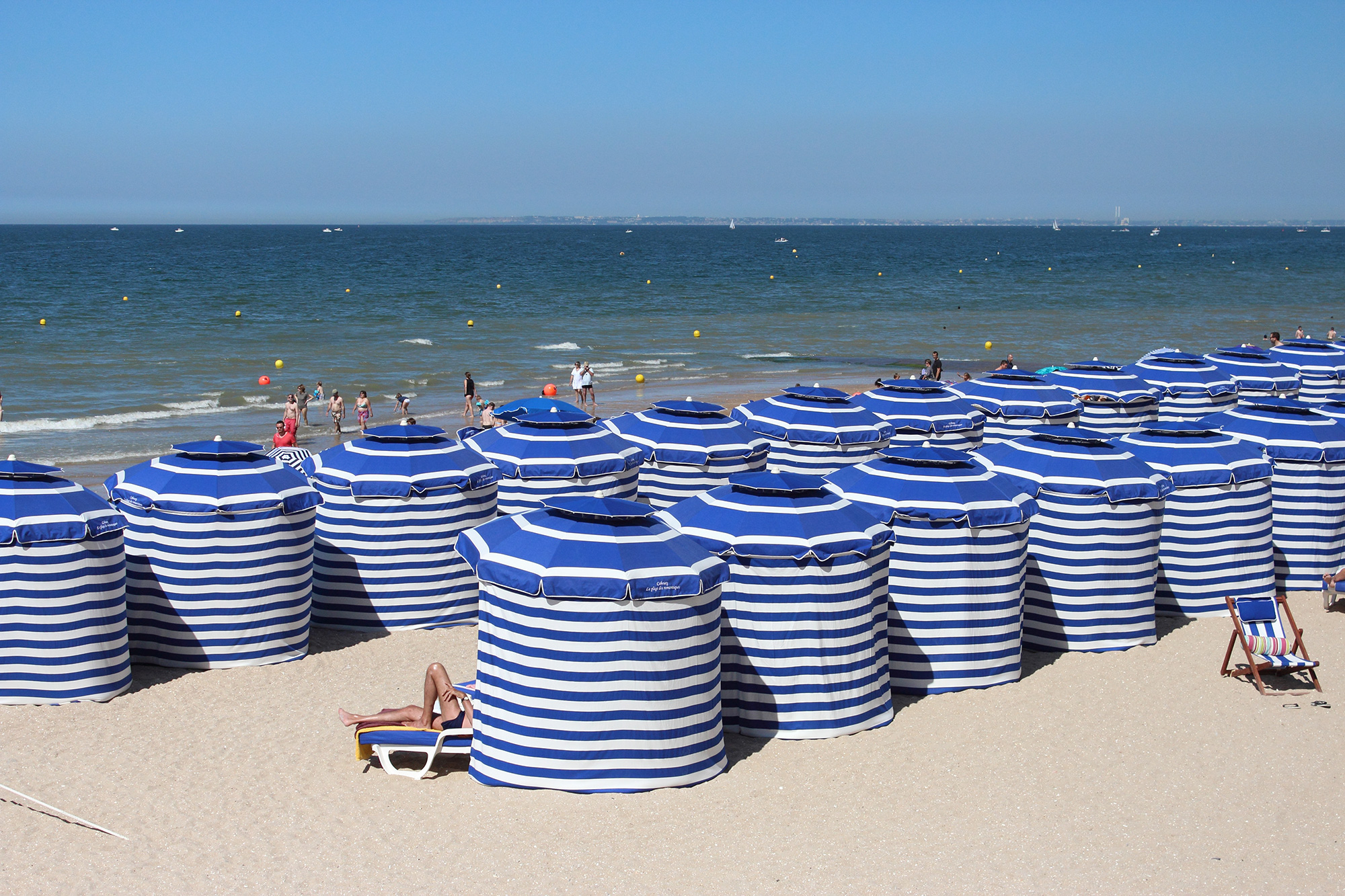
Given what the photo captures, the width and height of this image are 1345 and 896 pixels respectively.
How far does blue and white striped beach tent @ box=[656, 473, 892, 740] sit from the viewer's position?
902 cm

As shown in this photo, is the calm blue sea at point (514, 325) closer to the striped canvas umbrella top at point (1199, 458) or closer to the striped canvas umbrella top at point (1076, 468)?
the striped canvas umbrella top at point (1076, 468)

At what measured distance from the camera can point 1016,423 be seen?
16062mm

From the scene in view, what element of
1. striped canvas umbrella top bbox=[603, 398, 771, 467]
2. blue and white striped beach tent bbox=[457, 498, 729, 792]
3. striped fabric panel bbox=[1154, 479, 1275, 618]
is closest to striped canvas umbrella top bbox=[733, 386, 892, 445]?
striped canvas umbrella top bbox=[603, 398, 771, 467]

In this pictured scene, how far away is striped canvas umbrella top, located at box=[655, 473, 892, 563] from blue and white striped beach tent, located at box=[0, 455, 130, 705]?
14.7ft

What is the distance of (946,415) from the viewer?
1516 cm

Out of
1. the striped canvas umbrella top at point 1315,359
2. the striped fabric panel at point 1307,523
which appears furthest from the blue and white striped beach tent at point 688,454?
the striped canvas umbrella top at point 1315,359

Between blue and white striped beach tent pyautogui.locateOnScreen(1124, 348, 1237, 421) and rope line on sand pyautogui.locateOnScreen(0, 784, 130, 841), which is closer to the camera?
rope line on sand pyautogui.locateOnScreen(0, 784, 130, 841)

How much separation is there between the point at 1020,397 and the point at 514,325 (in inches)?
1481

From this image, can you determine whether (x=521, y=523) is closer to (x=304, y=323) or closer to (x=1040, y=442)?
(x=1040, y=442)

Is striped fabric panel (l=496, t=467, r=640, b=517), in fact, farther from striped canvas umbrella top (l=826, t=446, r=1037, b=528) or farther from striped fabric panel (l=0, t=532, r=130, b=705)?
striped fabric panel (l=0, t=532, r=130, b=705)

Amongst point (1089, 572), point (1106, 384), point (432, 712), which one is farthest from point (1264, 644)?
point (1106, 384)

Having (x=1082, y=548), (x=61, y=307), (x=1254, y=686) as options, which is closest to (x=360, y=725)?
(x=1082, y=548)

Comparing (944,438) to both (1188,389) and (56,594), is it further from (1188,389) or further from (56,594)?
(56,594)

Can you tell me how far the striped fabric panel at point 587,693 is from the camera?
7965mm
